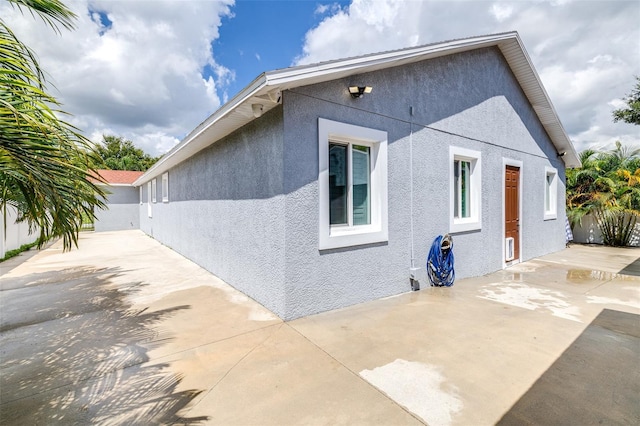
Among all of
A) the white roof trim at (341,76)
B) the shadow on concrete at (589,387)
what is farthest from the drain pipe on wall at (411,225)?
the shadow on concrete at (589,387)

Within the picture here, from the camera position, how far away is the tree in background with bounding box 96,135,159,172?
141ft

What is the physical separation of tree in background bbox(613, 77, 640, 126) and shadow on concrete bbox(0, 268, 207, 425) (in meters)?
20.2

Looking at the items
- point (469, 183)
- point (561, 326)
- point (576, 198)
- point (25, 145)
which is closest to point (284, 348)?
point (25, 145)

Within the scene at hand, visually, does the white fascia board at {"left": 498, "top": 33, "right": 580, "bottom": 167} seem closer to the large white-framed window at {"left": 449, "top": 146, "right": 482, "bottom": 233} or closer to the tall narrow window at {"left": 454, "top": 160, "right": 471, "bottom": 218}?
the large white-framed window at {"left": 449, "top": 146, "right": 482, "bottom": 233}

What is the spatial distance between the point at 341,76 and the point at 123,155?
53.2m

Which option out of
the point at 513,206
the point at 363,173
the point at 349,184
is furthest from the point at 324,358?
the point at 513,206

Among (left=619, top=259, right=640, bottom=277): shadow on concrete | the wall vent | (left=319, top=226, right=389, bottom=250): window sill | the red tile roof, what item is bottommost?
(left=619, top=259, right=640, bottom=277): shadow on concrete

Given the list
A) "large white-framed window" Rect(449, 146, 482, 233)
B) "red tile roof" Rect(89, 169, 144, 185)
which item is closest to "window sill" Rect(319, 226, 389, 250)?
"large white-framed window" Rect(449, 146, 482, 233)

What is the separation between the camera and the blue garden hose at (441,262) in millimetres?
6117

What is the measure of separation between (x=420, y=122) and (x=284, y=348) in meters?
5.11

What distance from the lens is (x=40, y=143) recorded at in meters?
2.25

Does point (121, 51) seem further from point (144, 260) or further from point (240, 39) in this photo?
point (144, 260)

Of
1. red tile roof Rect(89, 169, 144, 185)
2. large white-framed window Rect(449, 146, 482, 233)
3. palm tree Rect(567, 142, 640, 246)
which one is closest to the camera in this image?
large white-framed window Rect(449, 146, 482, 233)

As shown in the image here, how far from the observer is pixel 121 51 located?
48.0 ft
